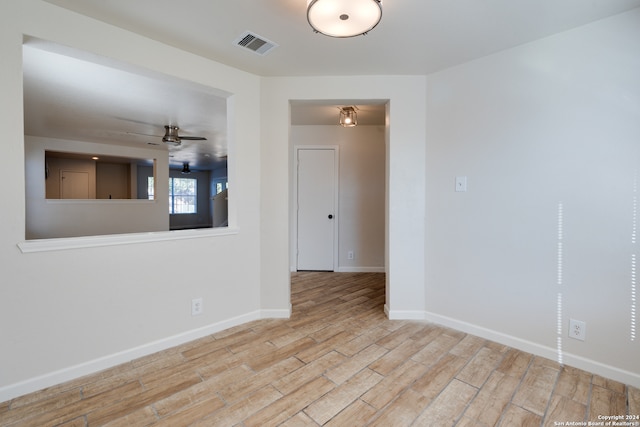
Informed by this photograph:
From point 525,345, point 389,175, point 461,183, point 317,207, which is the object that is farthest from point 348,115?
point 525,345

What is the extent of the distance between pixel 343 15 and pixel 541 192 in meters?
1.83

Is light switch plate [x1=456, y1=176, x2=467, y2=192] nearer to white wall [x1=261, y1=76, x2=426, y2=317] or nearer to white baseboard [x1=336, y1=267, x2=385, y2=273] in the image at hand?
white wall [x1=261, y1=76, x2=426, y2=317]

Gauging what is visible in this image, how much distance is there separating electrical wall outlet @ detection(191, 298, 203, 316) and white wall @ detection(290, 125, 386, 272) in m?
2.31

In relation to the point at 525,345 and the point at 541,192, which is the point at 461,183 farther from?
the point at 525,345

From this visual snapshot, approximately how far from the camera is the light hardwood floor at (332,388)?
4.68ft

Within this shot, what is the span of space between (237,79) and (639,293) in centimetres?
329

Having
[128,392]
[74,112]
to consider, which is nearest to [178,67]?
[128,392]

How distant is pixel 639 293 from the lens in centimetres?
168

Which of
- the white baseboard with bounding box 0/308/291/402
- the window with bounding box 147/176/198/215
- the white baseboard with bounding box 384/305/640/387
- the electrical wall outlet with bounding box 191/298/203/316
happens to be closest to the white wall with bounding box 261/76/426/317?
the white baseboard with bounding box 384/305/640/387

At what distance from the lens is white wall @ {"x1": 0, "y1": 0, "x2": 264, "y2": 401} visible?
155 cm

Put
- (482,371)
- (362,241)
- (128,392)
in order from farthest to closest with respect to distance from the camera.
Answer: (362,241)
(482,371)
(128,392)

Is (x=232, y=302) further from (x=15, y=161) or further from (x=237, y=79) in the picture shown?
(x=237, y=79)

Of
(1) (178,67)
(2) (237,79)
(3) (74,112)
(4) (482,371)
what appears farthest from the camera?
(3) (74,112)

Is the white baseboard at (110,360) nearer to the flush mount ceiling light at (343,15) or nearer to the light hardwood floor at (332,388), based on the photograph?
the light hardwood floor at (332,388)
